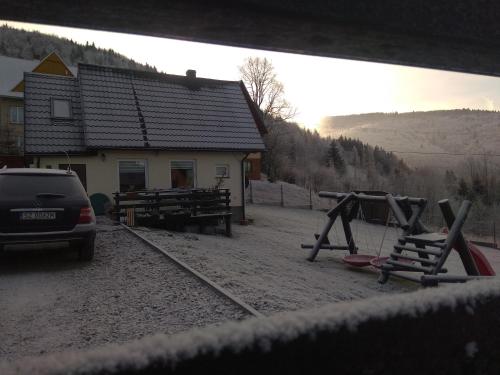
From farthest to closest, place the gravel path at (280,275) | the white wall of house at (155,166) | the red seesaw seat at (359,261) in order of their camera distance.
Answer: the white wall of house at (155,166) → the red seesaw seat at (359,261) → the gravel path at (280,275)

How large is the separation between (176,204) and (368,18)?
45.0 feet

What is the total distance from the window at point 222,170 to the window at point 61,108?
6.77 m

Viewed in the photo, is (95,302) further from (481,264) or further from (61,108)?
(61,108)

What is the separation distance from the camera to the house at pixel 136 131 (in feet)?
53.8

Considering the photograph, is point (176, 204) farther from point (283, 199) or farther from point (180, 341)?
point (283, 199)

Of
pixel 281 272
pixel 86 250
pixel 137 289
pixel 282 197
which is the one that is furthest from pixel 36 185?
pixel 282 197

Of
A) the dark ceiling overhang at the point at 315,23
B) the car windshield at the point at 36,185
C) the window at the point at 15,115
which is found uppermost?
the window at the point at 15,115

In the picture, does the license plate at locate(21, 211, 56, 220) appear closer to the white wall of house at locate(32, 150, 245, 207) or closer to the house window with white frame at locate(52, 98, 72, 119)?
the white wall of house at locate(32, 150, 245, 207)

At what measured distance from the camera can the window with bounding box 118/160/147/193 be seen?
16.9 metres

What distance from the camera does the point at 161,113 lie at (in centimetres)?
1908

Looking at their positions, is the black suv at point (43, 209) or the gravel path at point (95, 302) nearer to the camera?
the gravel path at point (95, 302)

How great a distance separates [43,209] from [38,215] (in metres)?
0.13

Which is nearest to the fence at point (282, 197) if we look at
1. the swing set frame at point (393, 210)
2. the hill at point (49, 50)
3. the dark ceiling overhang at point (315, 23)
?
the swing set frame at point (393, 210)

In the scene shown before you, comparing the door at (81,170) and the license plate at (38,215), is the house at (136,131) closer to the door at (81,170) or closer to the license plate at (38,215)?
the door at (81,170)
